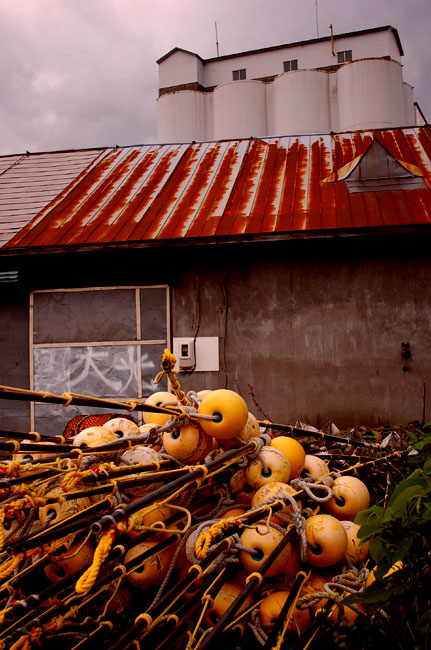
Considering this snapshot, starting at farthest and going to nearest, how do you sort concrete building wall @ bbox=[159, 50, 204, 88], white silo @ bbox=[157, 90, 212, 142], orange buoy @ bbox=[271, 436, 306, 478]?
concrete building wall @ bbox=[159, 50, 204, 88]
white silo @ bbox=[157, 90, 212, 142]
orange buoy @ bbox=[271, 436, 306, 478]

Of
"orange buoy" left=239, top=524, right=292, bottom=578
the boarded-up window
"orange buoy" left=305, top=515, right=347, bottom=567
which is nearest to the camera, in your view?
"orange buoy" left=239, top=524, right=292, bottom=578

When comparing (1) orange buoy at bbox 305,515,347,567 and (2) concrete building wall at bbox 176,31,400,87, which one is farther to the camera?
(2) concrete building wall at bbox 176,31,400,87

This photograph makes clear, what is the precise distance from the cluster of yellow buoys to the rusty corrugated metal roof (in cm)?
494

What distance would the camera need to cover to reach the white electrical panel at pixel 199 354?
325 inches

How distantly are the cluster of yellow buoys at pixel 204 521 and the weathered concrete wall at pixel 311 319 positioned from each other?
14.6ft

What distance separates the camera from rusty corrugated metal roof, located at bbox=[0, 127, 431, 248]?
26.7ft

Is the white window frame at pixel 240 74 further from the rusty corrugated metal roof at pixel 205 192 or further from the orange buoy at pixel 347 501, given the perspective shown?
the orange buoy at pixel 347 501

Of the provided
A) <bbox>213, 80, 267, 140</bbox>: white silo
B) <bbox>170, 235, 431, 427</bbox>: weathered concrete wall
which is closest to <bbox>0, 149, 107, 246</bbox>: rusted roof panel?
<bbox>170, 235, 431, 427</bbox>: weathered concrete wall

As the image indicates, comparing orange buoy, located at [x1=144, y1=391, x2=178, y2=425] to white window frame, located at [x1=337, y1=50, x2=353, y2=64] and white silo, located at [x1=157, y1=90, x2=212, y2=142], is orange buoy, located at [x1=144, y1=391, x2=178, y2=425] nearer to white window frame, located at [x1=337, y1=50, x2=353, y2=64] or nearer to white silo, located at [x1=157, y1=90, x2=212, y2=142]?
white silo, located at [x1=157, y1=90, x2=212, y2=142]

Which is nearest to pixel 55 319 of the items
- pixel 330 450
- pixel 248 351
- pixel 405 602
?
pixel 248 351

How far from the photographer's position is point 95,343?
861cm

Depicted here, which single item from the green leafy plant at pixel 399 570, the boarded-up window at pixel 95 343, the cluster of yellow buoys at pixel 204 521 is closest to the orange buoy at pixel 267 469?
the cluster of yellow buoys at pixel 204 521

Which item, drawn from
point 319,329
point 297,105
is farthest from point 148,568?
point 297,105

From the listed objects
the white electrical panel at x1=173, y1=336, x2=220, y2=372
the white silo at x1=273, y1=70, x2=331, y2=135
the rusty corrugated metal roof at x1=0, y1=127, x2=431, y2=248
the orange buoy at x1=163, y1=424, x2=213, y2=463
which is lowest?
the orange buoy at x1=163, y1=424, x2=213, y2=463
